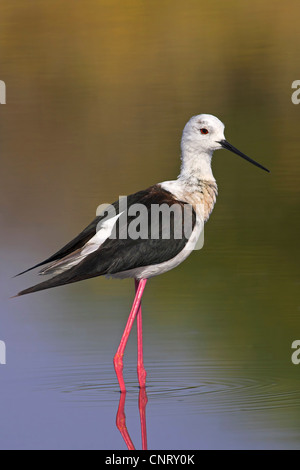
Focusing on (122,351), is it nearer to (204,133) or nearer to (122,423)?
(122,423)

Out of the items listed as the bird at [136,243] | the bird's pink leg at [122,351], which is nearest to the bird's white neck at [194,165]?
the bird at [136,243]

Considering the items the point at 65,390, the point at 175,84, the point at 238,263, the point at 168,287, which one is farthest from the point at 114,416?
the point at 175,84

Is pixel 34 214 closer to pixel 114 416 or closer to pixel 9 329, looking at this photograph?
pixel 9 329

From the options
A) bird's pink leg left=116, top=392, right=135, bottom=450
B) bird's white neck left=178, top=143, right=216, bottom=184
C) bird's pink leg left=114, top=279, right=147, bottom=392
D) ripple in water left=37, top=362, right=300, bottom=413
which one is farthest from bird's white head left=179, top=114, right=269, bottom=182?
bird's pink leg left=116, top=392, right=135, bottom=450

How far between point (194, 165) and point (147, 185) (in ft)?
13.3

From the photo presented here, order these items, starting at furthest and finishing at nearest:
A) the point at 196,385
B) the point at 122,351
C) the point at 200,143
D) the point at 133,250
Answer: the point at 200,143, the point at 133,250, the point at 122,351, the point at 196,385

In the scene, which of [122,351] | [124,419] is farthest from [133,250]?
[124,419]

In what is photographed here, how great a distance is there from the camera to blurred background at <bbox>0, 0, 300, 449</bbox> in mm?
6258

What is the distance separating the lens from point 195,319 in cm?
795

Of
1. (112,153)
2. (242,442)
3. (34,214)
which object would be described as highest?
(112,153)

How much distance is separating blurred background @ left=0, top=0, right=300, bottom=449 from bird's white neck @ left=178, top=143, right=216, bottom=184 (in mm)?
1024

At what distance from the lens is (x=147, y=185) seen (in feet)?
38.0

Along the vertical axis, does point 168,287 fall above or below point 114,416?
above

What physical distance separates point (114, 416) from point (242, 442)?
0.85m
